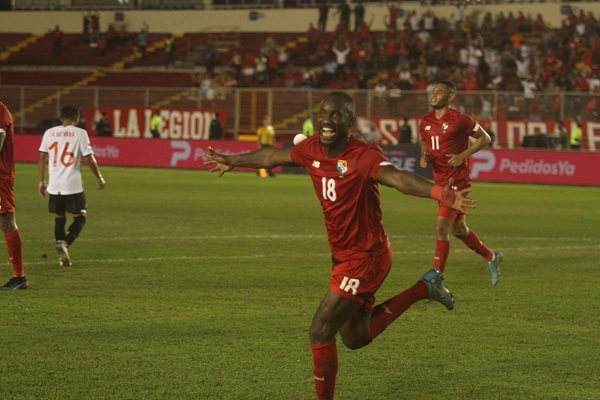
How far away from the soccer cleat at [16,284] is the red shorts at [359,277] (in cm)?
575

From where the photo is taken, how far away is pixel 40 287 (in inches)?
459

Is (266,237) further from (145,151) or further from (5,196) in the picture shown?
(145,151)

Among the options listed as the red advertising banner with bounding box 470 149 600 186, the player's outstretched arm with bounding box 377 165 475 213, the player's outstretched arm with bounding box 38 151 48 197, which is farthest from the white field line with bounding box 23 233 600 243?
the red advertising banner with bounding box 470 149 600 186

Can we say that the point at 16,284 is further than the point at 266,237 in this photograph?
No

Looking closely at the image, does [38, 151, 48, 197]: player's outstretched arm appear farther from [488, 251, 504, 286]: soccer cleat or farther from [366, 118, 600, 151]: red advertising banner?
[366, 118, 600, 151]: red advertising banner

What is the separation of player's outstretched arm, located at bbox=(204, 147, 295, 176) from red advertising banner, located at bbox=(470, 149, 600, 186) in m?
25.9

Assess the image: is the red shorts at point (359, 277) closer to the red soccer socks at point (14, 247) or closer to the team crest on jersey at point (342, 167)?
the team crest on jersey at point (342, 167)

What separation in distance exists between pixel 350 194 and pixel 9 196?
5645 millimetres

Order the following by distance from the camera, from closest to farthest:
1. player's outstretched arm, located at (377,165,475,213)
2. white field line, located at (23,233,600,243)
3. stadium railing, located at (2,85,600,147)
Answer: player's outstretched arm, located at (377,165,475,213), white field line, located at (23,233,600,243), stadium railing, located at (2,85,600,147)

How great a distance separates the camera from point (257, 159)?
23.8ft

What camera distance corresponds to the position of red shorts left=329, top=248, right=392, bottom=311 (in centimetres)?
660

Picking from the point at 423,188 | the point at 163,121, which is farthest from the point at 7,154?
the point at 163,121

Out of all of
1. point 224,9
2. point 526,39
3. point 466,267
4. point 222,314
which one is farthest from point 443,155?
point 224,9

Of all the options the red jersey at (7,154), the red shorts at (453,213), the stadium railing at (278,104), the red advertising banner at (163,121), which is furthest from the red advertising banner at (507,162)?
the red jersey at (7,154)
